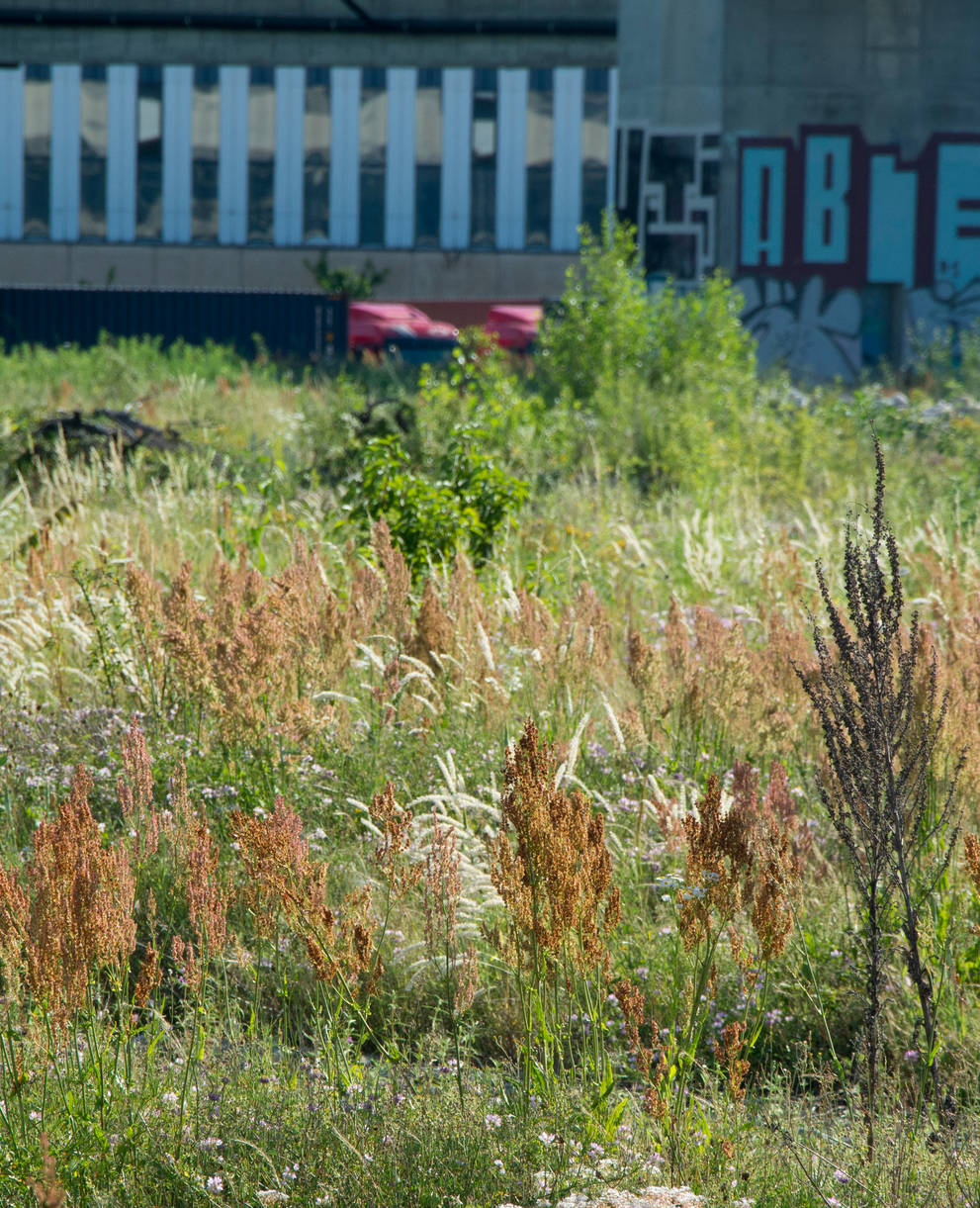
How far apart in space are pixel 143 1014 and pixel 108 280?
37891 mm

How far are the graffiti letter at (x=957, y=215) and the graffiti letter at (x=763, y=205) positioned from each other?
321 centimetres

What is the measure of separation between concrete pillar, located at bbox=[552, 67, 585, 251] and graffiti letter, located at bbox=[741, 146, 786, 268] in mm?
14283

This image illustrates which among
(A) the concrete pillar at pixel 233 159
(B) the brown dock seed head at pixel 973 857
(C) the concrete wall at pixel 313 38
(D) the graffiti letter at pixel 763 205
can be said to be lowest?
(B) the brown dock seed head at pixel 973 857

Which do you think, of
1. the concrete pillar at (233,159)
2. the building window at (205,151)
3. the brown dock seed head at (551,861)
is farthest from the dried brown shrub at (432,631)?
the building window at (205,151)

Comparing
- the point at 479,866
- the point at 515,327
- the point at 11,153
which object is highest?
the point at 11,153

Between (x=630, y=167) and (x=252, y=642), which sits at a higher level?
(x=630, y=167)

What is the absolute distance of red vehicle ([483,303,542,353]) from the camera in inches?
1113

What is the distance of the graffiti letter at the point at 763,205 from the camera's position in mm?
25578

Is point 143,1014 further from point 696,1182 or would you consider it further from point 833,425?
point 833,425

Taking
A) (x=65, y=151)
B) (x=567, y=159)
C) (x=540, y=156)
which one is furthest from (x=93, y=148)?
(x=567, y=159)

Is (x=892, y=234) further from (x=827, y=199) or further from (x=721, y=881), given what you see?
(x=721, y=881)

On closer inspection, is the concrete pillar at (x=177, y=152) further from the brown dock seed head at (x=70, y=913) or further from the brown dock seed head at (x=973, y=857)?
the brown dock seed head at (x=973, y=857)

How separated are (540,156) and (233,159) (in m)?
8.89

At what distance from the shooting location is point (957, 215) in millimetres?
26844
